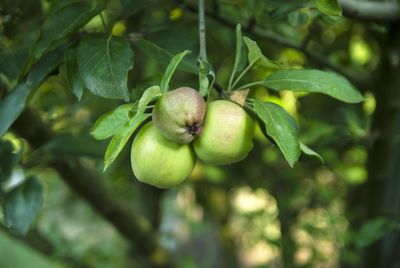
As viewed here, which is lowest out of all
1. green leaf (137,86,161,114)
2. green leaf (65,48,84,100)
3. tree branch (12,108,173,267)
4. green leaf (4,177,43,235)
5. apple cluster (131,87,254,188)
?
tree branch (12,108,173,267)

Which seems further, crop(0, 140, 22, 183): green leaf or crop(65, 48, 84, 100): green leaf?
crop(0, 140, 22, 183): green leaf

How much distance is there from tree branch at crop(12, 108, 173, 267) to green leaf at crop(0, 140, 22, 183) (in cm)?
21

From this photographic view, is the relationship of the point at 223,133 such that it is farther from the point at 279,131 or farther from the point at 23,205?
the point at 23,205

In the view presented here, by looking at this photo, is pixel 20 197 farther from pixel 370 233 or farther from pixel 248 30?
pixel 370 233

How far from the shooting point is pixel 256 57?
2.07ft

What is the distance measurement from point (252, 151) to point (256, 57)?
1.19 metres

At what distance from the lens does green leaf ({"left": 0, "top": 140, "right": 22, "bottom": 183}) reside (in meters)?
0.85

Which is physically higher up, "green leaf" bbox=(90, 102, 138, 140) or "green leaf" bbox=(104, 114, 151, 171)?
"green leaf" bbox=(104, 114, 151, 171)

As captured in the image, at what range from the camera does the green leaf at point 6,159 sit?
0.85 metres

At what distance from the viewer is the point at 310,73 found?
0.67 metres

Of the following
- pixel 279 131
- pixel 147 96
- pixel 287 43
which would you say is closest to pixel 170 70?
pixel 147 96

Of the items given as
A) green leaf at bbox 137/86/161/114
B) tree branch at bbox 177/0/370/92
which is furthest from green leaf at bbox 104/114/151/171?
tree branch at bbox 177/0/370/92

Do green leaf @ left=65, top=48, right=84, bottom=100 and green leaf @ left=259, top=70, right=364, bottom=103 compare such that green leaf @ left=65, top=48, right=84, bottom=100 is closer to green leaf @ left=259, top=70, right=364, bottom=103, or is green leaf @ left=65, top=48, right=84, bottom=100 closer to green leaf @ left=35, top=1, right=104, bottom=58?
green leaf @ left=35, top=1, right=104, bottom=58

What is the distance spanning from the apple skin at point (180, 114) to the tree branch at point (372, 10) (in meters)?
0.49
